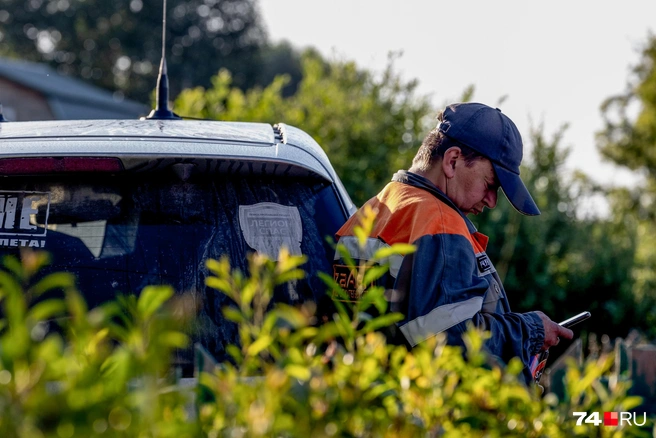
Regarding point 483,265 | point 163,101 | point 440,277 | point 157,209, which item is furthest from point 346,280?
point 163,101

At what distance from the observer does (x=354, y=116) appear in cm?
1105

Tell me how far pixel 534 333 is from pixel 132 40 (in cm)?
5994

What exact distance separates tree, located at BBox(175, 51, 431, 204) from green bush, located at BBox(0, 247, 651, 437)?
752 centimetres

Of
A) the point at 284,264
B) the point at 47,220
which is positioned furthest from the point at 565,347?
the point at 284,264

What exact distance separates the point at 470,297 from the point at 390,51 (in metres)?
8.21

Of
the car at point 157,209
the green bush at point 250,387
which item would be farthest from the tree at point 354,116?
the green bush at point 250,387

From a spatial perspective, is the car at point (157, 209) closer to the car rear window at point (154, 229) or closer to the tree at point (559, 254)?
the car rear window at point (154, 229)

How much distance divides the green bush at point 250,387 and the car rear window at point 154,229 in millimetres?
1107

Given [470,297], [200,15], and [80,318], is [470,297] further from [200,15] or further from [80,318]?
[200,15]

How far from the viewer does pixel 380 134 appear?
10.8 meters

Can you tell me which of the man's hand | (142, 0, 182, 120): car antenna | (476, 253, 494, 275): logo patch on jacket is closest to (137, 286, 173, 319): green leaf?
(476, 253, 494, 275): logo patch on jacket

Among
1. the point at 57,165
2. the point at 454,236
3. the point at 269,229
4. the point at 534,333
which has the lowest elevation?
the point at 534,333

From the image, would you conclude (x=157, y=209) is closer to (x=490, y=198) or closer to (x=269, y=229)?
(x=269, y=229)

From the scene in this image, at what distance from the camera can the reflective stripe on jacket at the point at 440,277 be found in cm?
315
